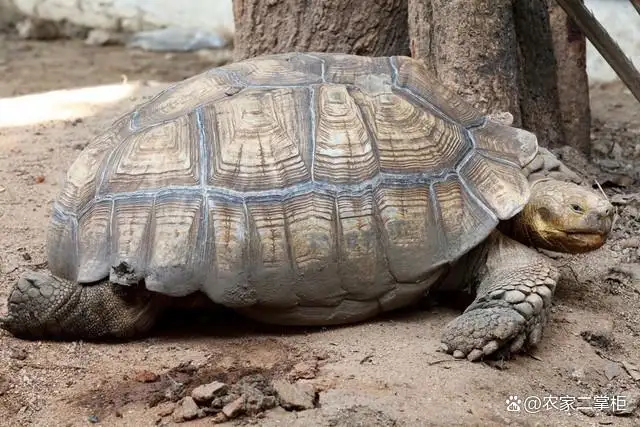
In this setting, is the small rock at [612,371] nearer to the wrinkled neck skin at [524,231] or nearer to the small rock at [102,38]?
the wrinkled neck skin at [524,231]

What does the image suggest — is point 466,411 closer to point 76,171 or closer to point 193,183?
point 193,183

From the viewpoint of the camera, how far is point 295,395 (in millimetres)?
3182

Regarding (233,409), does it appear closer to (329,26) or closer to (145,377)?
(145,377)

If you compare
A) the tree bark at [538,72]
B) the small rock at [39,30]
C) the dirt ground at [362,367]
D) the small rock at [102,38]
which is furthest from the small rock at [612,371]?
A: the small rock at [39,30]

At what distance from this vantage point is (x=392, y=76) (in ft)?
13.8

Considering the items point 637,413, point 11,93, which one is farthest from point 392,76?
point 11,93

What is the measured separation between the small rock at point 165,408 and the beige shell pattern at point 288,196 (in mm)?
593

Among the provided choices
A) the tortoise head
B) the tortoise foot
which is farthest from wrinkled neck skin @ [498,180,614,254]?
the tortoise foot

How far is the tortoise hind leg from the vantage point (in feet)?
12.4

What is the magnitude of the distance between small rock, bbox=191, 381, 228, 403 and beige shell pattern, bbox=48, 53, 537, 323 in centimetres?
55

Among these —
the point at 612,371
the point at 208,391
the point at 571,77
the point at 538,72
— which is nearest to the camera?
the point at 208,391

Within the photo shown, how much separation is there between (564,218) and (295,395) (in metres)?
1.61

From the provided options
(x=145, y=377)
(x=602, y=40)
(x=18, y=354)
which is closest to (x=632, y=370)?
(x=145, y=377)

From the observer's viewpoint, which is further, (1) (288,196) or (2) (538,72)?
(2) (538,72)
